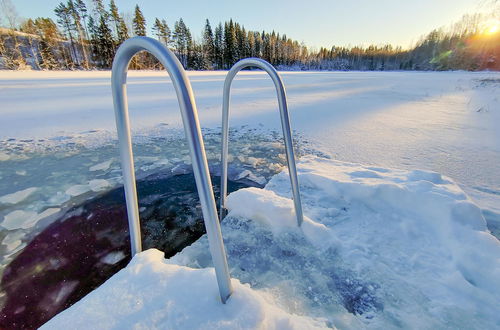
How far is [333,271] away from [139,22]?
4315cm

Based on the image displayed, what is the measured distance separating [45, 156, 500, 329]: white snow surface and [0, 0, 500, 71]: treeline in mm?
26381

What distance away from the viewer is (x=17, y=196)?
211 centimetres

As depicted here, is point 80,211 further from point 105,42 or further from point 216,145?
point 105,42

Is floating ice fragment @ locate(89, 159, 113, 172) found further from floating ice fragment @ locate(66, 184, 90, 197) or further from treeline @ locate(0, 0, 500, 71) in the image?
treeline @ locate(0, 0, 500, 71)

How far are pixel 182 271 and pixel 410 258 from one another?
1207 mm

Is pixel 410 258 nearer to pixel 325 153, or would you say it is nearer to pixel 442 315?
pixel 442 315

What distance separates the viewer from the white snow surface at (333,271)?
760mm

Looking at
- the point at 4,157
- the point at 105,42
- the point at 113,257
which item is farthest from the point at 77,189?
the point at 105,42

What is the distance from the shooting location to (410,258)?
1276 mm

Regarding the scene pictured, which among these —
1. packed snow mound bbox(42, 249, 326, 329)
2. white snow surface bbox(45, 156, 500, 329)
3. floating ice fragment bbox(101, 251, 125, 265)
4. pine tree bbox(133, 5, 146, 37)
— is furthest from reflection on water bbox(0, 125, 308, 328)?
pine tree bbox(133, 5, 146, 37)

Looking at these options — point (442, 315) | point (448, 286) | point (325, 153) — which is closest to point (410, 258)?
point (448, 286)

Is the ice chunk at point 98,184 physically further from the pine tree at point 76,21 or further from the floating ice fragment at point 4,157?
the pine tree at point 76,21

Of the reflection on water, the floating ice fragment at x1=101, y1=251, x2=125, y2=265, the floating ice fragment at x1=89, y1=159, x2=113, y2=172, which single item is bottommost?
the floating ice fragment at x1=101, y1=251, x2=125, y2=265

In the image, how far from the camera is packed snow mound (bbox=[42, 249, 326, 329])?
Result: 706 millimetres
